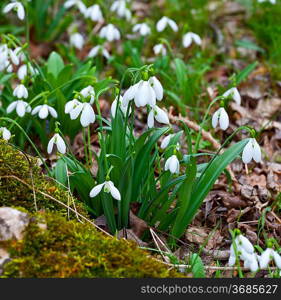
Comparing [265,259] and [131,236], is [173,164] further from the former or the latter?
[265,259]

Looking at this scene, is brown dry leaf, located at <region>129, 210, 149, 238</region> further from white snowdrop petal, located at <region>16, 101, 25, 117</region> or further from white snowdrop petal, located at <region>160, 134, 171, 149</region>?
Result: white snowdrop petal, located at <region>16, 101, 25, 117</region>

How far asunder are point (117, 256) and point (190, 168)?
1.93 ft

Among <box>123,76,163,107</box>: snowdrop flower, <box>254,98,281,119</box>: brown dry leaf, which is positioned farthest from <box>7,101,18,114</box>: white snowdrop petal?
<box>254,98,281,119</box>: brown dry leaf

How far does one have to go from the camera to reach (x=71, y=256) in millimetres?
2330

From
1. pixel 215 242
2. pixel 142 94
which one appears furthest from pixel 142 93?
pixel 215 242

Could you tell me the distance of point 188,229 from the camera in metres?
3.11

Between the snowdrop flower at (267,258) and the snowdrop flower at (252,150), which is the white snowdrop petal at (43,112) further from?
the snowdrop flower at (267,258)

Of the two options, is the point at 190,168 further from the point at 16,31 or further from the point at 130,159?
the point at 16,31

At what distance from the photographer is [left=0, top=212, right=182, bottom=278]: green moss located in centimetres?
228

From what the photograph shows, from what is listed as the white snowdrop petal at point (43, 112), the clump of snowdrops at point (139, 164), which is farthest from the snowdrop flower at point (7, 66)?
the white snowdrop petal at point (43, 112)

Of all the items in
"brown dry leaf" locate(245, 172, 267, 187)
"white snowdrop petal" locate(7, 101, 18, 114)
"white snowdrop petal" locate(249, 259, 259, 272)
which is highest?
"white snowdrop petal" locate(7, 101, 18, 114)

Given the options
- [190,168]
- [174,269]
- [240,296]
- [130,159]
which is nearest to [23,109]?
[130,159]
